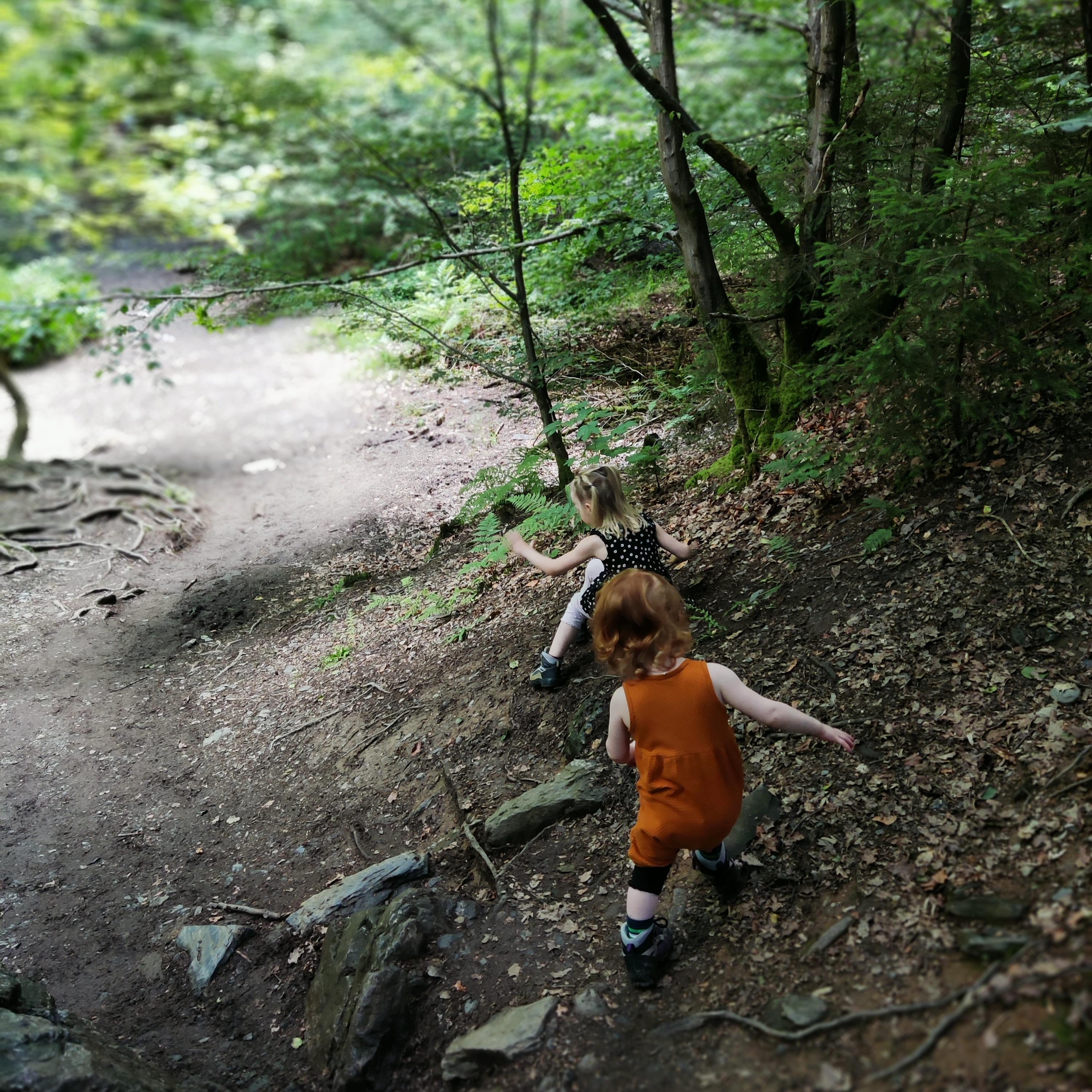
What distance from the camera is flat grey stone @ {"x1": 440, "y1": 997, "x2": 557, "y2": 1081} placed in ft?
8.70

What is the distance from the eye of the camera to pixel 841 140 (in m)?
4.53

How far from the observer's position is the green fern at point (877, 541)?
12.8ft

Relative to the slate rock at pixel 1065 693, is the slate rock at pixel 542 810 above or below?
below

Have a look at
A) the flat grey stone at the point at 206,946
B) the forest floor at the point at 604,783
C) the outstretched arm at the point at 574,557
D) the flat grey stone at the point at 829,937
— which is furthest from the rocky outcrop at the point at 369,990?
the outstretched arm at the point at 574,557

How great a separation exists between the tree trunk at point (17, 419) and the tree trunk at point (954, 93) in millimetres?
12252

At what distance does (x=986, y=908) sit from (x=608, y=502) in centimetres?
227

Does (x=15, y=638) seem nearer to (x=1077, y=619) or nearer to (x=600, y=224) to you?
(x=600, y=224)

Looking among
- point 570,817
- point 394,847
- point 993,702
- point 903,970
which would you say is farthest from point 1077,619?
point 394,847

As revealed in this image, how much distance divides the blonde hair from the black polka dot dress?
23 mm

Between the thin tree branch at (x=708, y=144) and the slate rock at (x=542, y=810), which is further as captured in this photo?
the thin tree branch at (x=708, y=144)

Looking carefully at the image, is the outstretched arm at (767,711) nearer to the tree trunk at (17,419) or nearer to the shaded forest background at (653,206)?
the shaded forest background at (653,206)

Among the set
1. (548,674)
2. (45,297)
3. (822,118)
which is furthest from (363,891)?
(45,297)

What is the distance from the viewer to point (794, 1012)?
7.73 feet

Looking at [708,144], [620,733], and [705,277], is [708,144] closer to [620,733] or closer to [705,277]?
[705,277]
